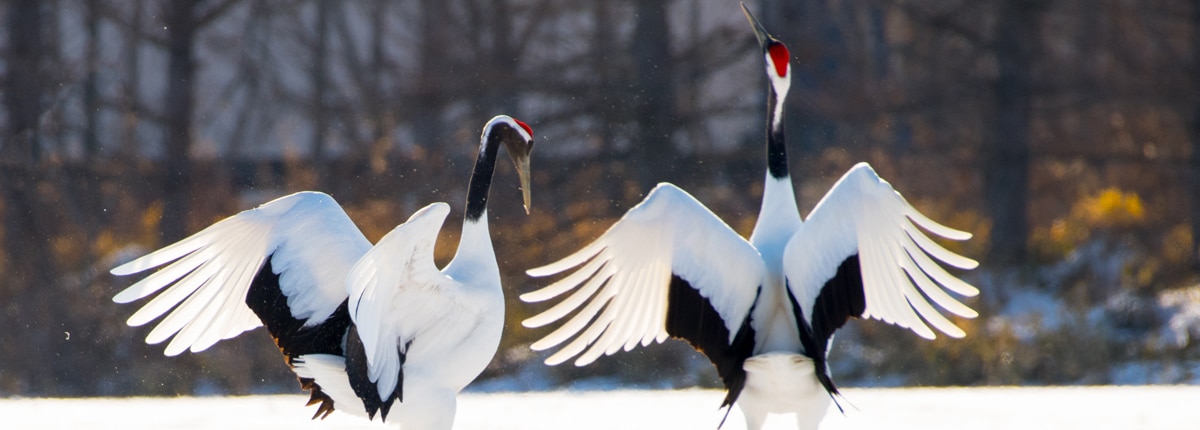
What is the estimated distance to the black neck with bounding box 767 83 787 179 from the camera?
5531mm

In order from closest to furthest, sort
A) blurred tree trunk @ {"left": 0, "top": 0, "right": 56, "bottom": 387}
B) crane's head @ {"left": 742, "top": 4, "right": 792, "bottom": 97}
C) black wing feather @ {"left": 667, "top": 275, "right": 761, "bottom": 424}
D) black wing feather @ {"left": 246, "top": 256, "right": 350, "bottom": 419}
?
black wing feather @ {"left": 246, "top": 256, "right": 350, "bottom": 419} → black wing feather @ {"left": 667, "top": 275, "right": 761, "bottom": 424} → crane's head @ {"left": 742, "top": 4, "right": 792, "bottom": 97} → blurred tree trunk @ {"left": 0, "top": 0, "right": 56, "bottom": 387}

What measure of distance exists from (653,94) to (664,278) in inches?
275

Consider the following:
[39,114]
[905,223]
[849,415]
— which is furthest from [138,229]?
[905,223]

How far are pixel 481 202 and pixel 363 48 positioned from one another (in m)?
8.17

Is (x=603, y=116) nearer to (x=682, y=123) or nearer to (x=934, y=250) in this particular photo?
(x=682, y=123)

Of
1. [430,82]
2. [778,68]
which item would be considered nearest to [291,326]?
[778,68]

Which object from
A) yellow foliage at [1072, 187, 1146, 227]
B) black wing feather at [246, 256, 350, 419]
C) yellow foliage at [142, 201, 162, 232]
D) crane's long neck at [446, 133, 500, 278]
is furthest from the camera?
yellow foliage at [1072, 187, 1146, 227]

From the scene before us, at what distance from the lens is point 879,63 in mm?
12883

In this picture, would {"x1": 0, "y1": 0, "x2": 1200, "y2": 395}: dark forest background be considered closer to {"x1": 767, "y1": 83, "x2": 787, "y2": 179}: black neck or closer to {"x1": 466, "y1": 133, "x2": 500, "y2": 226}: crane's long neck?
{"x1": 767, "y1": 83, "x2": 787, "y2": 179}: black neck

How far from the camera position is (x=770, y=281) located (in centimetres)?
529

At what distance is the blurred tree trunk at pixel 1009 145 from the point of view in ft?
41.3

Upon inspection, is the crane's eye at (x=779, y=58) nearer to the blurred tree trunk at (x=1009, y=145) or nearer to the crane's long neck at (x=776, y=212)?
the crane's long neck at (x=776, y=212)

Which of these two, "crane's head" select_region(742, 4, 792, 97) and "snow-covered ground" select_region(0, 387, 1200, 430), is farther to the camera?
"snow-covered ground" select_region(0, 387, 1200, 430)

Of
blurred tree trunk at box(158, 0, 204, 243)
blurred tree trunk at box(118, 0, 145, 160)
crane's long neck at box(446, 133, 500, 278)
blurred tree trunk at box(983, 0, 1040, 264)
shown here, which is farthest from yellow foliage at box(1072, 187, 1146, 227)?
crane's long neck at box(446, 133, 500, 278)
